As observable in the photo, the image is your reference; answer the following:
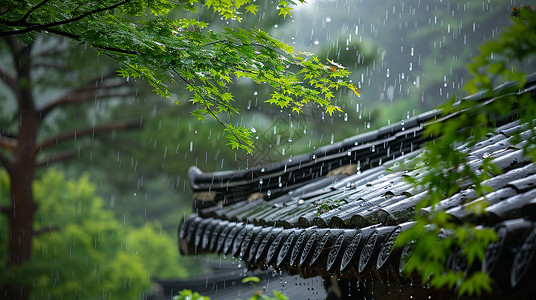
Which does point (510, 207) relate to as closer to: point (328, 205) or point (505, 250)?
point (505, 250)

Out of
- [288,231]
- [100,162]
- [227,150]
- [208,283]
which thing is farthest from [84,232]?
[288,231]

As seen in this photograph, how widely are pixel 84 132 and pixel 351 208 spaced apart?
31.4 ft

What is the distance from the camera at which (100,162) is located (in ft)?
45.6

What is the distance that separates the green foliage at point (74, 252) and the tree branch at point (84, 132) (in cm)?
248

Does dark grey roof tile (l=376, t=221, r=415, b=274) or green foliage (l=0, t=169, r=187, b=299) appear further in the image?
green foliage (l=0, t=169, r=187, b=299)

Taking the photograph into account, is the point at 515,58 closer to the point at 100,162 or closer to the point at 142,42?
the point at 142,42

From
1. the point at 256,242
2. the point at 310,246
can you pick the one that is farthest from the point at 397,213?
the point at 256,242

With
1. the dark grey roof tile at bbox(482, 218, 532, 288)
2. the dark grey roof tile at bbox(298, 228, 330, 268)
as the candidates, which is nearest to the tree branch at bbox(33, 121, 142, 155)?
the dark grey roof tile at bbox(298, 228, 330, 268)

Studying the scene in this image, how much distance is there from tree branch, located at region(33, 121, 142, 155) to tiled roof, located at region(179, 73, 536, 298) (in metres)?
6.33

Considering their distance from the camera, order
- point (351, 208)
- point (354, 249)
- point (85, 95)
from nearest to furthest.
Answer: point (354, 249) → point (351, 208) → point (85, 95)

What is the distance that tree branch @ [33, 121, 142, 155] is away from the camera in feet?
36.5

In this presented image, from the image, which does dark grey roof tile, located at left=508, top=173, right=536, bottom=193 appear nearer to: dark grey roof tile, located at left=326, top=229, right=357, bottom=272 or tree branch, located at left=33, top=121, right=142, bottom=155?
dark grey roof tile, located at left=326, top=229, right=357, bottom=272

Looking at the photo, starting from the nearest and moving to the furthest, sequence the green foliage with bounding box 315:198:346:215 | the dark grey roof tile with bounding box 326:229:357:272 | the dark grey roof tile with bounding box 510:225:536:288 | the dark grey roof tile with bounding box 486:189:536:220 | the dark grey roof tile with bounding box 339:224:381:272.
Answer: the dark grey roof tile with bounding box 510:225:536:288 → the dark grey roof tile with bounding box 486:189:536:220 → the dark grey roof tile with bounding box 339:224:381:272 → the dark grey roof tile with bounding box 326:229:357:272 → the green foliage with bounding box 315:198:346:215

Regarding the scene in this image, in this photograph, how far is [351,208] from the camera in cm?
293
